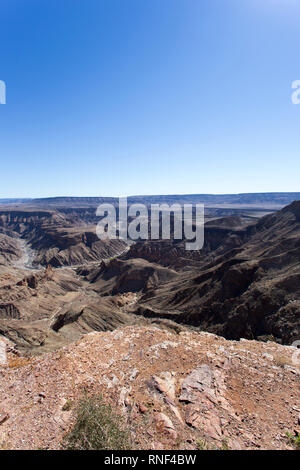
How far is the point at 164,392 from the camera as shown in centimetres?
820

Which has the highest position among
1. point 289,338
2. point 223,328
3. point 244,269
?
point 244,269

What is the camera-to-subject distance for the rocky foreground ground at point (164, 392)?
648 centimetres

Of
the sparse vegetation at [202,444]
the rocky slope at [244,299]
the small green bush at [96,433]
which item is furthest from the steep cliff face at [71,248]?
the sparse vegetation at [202,444]

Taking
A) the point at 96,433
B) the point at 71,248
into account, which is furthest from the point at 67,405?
the point at 71,248

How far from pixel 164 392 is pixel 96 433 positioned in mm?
2904

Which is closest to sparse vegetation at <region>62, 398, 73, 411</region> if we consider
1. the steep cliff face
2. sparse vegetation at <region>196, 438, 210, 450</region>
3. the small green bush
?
the small green bush

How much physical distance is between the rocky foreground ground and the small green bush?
17.2 inches

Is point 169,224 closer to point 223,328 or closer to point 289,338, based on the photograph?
point 223,328

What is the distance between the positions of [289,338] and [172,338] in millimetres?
16547

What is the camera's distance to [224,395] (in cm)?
813

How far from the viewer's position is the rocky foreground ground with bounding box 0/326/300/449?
6.48 metres

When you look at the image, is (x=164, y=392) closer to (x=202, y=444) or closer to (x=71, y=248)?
(x=202, y=444)

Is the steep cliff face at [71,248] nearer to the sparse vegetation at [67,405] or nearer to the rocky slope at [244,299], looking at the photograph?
the rocky slope at [244,299]
